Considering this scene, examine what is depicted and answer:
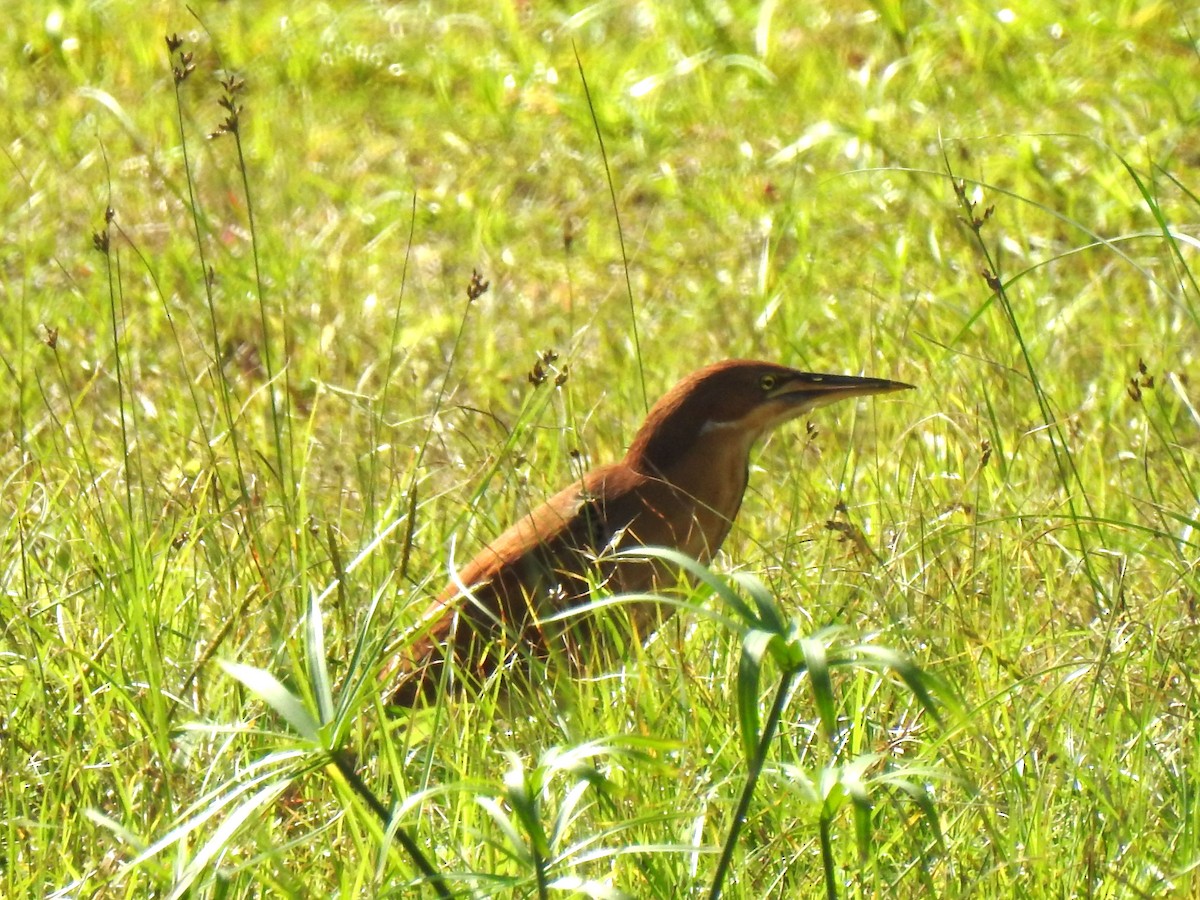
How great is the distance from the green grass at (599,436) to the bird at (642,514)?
10 centimetres

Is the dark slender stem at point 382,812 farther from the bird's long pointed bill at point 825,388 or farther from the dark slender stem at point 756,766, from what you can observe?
the bird's long pointed bill at point 825,388

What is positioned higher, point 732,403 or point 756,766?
point 756,766

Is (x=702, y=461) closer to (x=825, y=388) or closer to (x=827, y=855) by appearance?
(x=825, y=388)

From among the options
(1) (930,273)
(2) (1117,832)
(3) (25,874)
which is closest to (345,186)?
(1) (930,273)

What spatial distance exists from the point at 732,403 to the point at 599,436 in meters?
0.62

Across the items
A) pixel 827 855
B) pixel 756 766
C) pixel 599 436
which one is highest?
pixel 756 766

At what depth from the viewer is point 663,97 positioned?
7168mm

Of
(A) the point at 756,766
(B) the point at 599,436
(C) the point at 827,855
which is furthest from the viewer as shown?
(B) the point at 599,436

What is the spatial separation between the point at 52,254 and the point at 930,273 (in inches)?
112

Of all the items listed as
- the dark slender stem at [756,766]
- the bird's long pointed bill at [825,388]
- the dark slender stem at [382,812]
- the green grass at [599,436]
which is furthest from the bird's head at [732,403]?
the dark slender stem at [756,766]

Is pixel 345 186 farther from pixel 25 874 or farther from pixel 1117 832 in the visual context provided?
pixel 1117 832

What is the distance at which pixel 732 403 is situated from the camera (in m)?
4.30

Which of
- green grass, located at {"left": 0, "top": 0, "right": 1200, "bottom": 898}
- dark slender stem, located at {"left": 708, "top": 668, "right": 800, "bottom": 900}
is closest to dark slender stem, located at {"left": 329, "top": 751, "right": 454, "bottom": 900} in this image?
green grass, located at {"left": 0, "top": 0, "right": 1200, "bottom": 898}

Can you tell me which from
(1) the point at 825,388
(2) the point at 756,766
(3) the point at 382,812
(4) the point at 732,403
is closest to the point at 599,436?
(4) the point at 732,403
